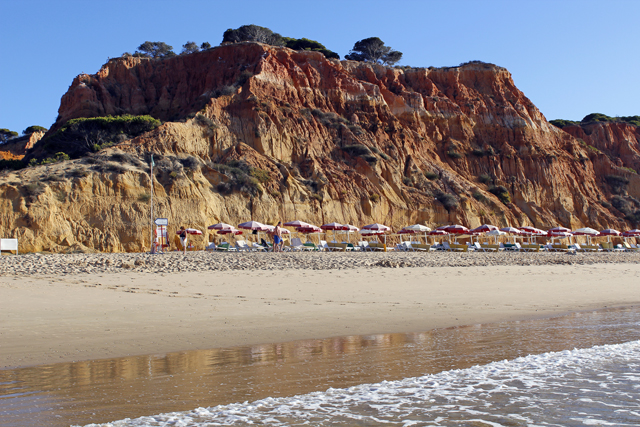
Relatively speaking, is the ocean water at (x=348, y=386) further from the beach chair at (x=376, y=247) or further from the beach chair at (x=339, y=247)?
the beach chair at (x=376, y=247)

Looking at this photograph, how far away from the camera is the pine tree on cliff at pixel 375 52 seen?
205 ft

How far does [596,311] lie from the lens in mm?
9195

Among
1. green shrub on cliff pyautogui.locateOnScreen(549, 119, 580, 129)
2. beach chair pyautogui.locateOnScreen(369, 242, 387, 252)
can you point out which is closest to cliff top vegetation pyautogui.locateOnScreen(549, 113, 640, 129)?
green shrub on cliff pyautogui.locateOnScreen(549, 119, 580, 129)

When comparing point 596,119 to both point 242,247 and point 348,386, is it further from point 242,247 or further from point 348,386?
point 348,386

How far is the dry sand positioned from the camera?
6168 millimetres

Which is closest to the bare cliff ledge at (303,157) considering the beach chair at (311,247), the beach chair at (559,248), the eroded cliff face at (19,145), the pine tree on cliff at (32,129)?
the beach chair at (311,247)

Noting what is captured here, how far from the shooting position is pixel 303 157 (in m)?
41.2

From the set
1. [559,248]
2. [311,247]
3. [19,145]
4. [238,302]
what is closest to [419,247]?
[311,247]

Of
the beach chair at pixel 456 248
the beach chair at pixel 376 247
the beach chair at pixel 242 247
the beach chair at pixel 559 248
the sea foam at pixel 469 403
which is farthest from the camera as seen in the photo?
the beach chair at pixel 559 248

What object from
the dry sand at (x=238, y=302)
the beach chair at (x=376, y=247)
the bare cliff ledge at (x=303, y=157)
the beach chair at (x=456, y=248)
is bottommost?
the dry sand at (x=238, y=302)

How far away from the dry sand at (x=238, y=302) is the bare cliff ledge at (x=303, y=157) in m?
16.9

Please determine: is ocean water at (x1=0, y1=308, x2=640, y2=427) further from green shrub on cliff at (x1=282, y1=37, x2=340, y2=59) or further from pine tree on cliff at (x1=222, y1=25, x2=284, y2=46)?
green shrub on cliff at (x1=282, y1=37, x2=340, y2=59)

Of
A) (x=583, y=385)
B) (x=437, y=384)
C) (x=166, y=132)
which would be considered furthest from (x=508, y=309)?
(x=166, y=132)

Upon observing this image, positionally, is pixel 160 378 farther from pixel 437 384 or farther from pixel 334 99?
pixel 334 99
